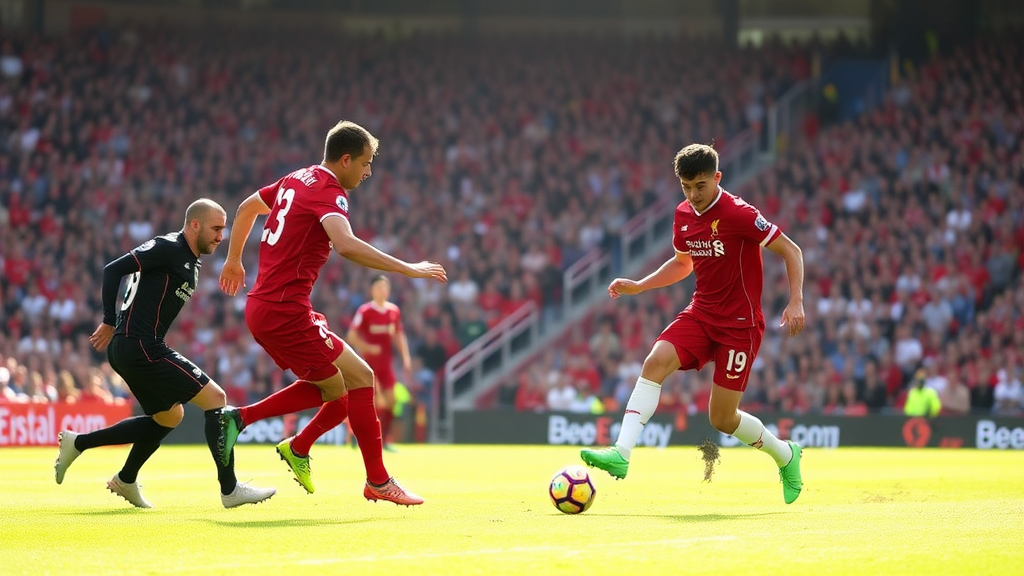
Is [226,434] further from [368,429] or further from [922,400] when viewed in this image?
[922,400]

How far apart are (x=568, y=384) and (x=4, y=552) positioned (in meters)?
18.8

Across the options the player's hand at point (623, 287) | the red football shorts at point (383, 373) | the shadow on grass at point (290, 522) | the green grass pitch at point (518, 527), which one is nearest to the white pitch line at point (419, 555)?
the green grass pitch at point (518, 527)

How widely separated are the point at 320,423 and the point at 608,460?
1.97m

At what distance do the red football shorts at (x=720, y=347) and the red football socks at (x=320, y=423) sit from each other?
2321mm

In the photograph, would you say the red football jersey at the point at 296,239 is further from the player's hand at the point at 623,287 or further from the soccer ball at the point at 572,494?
the player's hand at the point at 623,287

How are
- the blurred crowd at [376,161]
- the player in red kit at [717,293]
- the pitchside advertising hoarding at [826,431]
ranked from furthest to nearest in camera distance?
the blurred crowd at [376,161]
the pitchside advertising hoarding at [826,431]
the player in red kit at [717,293]

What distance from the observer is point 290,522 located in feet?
27.3

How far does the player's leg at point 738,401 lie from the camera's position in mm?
9602

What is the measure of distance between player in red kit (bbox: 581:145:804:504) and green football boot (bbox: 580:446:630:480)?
0.25 metres

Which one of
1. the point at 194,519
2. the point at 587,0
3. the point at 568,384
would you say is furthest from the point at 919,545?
the point at 587,0

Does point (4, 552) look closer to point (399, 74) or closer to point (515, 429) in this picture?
point (515, 429)

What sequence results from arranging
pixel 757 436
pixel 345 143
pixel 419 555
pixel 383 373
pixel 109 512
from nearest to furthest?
pixel 419 555, pixel 345 143, pixel 109 512, pixel 757 436, pixel 383 373

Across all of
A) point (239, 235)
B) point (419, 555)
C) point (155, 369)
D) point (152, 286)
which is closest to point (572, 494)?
point (419, 555)

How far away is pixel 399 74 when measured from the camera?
3359cm
